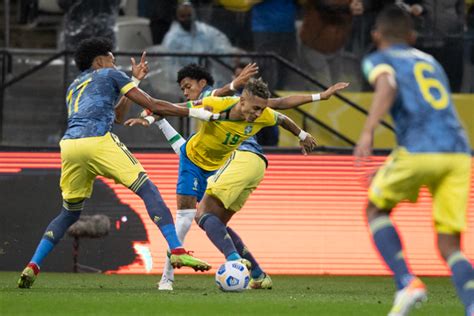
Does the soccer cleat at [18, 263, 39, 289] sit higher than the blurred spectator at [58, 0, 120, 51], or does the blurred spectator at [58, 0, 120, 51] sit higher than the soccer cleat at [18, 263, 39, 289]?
the blurred spectator at [58, 0, 120, 51]

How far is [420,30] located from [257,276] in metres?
5.36

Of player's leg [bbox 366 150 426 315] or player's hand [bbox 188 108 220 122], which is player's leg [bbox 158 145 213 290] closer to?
player's hand [bbox 188 108 220 122]

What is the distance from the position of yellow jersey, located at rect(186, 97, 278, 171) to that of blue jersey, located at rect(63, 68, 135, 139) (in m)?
0.77

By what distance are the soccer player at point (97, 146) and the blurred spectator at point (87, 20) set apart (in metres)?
4.27

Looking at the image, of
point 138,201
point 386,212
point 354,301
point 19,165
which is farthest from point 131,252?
point 386,212

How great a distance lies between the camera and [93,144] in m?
12.2

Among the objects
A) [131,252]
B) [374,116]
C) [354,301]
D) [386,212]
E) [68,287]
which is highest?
[374,116]

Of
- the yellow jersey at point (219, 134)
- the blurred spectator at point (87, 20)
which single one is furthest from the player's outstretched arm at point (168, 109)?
the blurred spectator at point (87, 20)

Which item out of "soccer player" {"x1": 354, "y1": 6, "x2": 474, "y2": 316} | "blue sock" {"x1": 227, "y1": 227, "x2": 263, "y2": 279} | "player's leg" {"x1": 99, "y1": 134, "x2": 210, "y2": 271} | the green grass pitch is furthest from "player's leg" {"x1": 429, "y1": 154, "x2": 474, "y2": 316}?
"blue sock" {"x1": 227, "y1": 227, "x2": 263, "y2": 279}

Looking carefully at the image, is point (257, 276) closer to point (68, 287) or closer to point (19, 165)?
point (68, 287)

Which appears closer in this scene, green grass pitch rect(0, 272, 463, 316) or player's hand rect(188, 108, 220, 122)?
green grass pitch rect(0, 272, 463, 316)

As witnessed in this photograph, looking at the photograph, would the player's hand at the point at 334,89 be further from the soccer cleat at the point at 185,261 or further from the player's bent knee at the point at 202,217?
the soccer cleat at the point at 185,261

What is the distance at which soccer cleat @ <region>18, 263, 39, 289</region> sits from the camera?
12.1 meters

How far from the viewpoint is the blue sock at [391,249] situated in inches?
337
